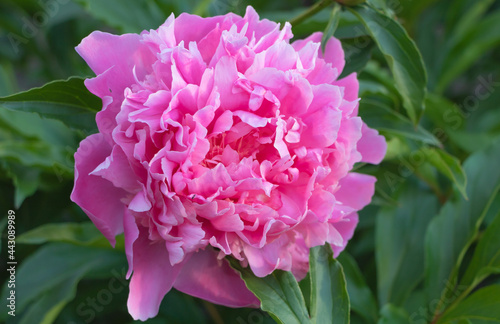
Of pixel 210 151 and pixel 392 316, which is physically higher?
pixel 210 151

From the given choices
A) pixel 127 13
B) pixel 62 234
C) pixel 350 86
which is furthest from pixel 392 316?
pixel 127 13

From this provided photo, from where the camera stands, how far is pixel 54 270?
710mm

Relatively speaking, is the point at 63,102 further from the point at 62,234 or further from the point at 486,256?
the point at 486,256

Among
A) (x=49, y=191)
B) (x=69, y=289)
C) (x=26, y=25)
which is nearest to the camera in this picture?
(x=69, y=289)

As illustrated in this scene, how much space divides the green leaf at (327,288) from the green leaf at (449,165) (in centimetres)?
21

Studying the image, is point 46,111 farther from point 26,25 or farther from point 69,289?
point 26,25

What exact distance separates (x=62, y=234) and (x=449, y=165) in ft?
1.54

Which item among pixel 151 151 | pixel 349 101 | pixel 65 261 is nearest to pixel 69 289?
pixel 65 261

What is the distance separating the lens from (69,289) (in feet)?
2.19

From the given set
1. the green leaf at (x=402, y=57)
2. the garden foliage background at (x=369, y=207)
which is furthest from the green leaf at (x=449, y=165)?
the green leaf at (x=402, y=57)

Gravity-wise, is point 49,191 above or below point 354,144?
below

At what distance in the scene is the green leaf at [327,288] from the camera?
0.49 m

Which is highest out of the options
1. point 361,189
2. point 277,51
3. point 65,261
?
point 277,51

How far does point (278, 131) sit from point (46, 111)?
21 cm
